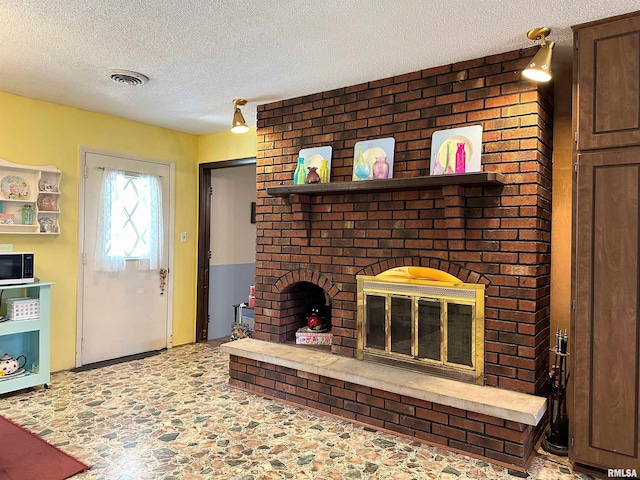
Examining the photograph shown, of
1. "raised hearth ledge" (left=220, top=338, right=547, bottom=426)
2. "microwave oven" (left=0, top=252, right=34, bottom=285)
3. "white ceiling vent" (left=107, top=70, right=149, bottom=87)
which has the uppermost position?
"white ceiling vent" (left=107, top=70, right=149, bottom=87)

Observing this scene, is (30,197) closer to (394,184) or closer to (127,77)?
(127,77)

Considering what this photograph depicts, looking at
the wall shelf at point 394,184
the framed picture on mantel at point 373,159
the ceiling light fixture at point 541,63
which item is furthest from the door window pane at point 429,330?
the ceiling light fixture at point 541,63

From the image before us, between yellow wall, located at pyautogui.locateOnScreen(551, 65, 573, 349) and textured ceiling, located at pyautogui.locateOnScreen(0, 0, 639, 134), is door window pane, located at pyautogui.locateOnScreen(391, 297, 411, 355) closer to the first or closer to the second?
yellow wall, located at pyautogui.locateOnScreen(551, 65, 573, 349)

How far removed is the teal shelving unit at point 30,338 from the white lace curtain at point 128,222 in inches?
25.7

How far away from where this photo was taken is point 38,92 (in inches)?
140

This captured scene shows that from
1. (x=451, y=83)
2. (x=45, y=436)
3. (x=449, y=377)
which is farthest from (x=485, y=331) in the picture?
(x=45, y=436)

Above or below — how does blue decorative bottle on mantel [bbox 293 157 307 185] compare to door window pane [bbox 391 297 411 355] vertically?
above

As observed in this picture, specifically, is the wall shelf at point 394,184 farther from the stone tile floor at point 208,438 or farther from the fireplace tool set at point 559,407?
the stone tile floor at point 208,438

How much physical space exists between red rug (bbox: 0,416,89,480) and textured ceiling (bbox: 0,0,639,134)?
232 cm

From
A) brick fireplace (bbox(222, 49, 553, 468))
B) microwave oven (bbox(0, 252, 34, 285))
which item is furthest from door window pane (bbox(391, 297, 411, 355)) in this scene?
microwave oven (bbox(0, 252, 34, 285))

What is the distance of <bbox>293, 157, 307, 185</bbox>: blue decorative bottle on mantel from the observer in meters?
3.42

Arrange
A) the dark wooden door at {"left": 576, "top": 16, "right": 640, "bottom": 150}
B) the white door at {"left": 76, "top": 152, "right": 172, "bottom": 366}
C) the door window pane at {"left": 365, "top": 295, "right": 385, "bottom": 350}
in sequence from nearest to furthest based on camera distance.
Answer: the dark wooden door at {"left": 576, "top": 16, "right": 640, "bottom": 150}, the door window pane at {"left": 365, "top": 295, "right": 385, "bottom": 350}, the white door at {"left": 76, "top": 152, "right": 172, "bottom": 366}

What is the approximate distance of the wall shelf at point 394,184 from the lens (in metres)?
2.56

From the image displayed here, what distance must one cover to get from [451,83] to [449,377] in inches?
74.5
